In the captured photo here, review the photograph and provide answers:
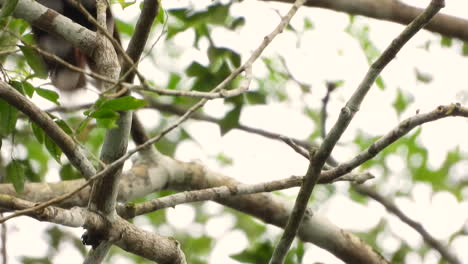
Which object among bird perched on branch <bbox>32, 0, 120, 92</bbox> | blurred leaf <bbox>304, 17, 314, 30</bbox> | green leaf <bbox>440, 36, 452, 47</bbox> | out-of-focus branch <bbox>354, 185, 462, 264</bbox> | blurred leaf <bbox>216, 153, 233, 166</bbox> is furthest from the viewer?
blurred leaf <bbox>216, 153, 233, 166</bbox>

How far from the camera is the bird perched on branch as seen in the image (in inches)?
89.4

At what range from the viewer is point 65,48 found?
2.42 metres

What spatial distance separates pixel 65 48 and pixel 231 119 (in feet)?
2.02

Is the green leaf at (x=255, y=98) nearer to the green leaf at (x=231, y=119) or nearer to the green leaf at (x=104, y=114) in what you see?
the green leaf at (x=231, y=119)

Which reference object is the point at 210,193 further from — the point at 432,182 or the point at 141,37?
the point at 432,182

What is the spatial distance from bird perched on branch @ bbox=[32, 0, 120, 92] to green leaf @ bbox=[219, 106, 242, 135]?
523mm

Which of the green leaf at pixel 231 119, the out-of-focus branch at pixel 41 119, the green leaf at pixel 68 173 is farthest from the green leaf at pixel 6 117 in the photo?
the green leaf at pixel 231 119

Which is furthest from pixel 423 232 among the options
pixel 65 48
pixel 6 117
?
pixel 6 117

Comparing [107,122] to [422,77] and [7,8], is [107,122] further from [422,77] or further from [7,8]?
[422,77]

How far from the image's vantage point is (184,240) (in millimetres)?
3697

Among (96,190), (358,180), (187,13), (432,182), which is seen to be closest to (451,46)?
(432,182)

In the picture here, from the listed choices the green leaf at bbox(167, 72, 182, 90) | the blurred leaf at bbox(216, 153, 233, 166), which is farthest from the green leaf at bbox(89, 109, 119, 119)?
the blurred leaf at bbox(216, 153, 233, 166)

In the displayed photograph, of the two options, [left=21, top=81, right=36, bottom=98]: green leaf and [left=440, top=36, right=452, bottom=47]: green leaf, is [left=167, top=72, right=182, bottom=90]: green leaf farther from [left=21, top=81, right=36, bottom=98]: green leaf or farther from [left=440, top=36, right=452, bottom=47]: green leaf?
[left=21, top=81, right=36, bottom=98]: green leaf

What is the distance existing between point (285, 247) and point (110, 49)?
0.58m
